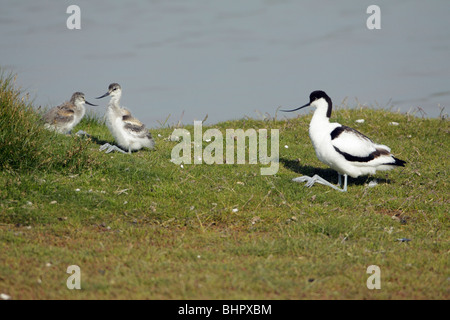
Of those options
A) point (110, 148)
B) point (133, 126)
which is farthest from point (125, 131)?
point (110, 148)

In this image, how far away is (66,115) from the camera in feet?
43.8

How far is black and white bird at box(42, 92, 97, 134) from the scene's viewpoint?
13.1 meters

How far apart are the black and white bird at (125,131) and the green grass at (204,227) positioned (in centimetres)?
34

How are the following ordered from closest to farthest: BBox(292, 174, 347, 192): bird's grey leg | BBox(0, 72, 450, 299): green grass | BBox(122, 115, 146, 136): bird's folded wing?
BBox(0, 72, 450, 299): green grass, BBox(292, 174, 347, 192): bird's grey leg, BBox(122, 115, 146, 136): bird's folded wing

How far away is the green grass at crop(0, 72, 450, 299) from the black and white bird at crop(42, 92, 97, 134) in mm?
1004

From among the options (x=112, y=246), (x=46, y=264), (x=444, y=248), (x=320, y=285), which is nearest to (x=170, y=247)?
(x=112, y=246)

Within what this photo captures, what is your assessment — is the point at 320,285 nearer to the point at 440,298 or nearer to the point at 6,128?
the point at 440,298

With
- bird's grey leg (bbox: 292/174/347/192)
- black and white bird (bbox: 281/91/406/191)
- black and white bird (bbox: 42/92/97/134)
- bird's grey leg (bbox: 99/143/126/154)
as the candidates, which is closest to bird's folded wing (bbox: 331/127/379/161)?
black and white bird (bbox: 281/91/406/191)

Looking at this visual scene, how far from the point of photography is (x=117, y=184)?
32.8 ft

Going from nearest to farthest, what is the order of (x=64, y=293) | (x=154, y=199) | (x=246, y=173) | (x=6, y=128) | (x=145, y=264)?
(x=64, y=293), (x=145, y=264), (x=154, y=199), (x=6, y=128), (x=246, y=173)

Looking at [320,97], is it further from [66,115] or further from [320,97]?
[66,115]

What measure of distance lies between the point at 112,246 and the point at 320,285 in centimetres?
298

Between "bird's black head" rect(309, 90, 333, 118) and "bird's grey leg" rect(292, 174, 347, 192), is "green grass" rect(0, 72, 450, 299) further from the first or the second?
"bird's black head" rect(309, 90, 333, 118)

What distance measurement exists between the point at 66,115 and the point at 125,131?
84.0 inches
